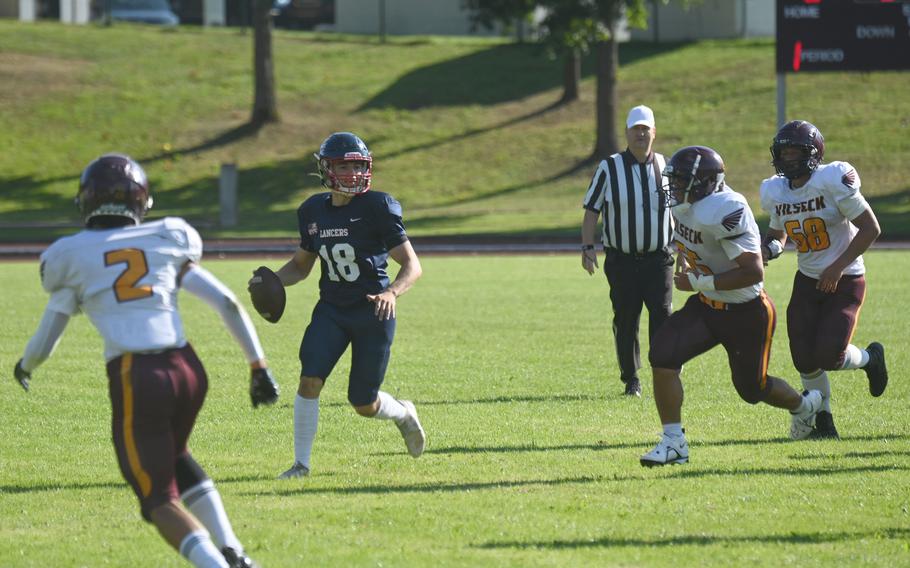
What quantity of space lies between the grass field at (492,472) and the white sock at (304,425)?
0.49 feet

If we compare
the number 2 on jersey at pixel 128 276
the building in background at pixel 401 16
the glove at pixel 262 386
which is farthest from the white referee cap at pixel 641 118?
the building in background at pixel 401 16

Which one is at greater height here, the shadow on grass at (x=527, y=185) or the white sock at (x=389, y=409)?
the white sock at (x=389, y=409)

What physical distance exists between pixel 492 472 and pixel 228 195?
22.2 m

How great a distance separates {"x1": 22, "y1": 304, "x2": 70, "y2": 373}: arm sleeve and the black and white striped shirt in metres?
5.24

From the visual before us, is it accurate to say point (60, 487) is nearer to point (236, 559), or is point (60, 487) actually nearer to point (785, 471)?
point (236, 559)

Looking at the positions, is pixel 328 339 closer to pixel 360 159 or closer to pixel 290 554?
pixel 360 159

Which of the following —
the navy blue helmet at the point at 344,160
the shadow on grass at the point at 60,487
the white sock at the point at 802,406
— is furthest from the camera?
the white sock at the point at 802,406

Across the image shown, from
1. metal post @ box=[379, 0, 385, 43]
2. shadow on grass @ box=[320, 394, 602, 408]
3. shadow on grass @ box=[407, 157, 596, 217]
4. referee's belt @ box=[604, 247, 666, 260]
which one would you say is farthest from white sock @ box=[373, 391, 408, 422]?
metal post @ box=[379, 0, 385, 43]

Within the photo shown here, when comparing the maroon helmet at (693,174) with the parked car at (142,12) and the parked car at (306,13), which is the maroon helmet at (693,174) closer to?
the parked car at (142,12)

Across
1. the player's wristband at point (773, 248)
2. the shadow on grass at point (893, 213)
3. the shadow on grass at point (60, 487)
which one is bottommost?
the shadow on grass at point (893, 213)

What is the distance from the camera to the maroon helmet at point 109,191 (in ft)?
15.6

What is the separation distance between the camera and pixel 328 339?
22.7 feet

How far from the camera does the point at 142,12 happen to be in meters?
49.0

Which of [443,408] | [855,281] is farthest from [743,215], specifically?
[443,408]
